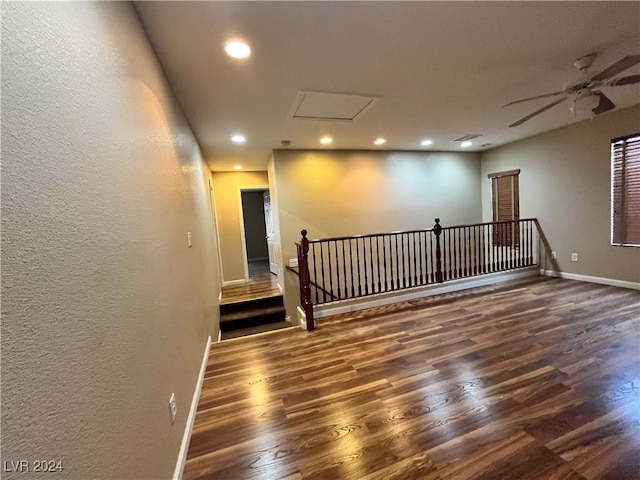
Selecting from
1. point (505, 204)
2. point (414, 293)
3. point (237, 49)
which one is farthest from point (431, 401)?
point (505, 204)

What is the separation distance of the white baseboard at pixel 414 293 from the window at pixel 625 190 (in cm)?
140

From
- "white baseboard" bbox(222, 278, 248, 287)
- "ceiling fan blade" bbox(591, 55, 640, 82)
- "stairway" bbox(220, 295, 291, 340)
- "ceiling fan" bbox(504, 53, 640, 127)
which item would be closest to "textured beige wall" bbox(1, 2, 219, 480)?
"ceiling fan" bbox(504, 53, 640, 127)

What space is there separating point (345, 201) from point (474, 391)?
11.9 ft

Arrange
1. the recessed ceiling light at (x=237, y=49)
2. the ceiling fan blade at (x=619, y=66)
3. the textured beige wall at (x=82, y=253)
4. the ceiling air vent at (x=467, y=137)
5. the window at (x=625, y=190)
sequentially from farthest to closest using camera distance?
1. the ceiling air vent at (x=467, y=137)
2. the window at (x=625, y=190)
3. the ceiling fan blade at (x=619, y=66)
4. the recessed ceiling light at (x=237, y=49)
5. the textured beige wall at (x=82, y=253)

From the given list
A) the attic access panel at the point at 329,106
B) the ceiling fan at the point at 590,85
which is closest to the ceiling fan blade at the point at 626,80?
the ceiling fan at the point at 590,85

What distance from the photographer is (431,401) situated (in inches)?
75.2

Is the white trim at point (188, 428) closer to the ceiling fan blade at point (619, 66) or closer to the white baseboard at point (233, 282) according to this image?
the white baseboard at point (233, 282)

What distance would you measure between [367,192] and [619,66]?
3.41m

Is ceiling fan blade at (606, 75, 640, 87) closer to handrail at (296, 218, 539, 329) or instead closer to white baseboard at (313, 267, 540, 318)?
handrail at (296, 218, 539, 329)

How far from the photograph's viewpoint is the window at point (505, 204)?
5.34 m

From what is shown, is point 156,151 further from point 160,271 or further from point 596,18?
point 596,18

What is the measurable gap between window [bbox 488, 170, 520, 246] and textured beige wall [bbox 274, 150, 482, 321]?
12.9 inches

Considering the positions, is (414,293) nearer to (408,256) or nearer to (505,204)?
(408,256)

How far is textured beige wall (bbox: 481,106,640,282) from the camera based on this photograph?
13.1 feet
